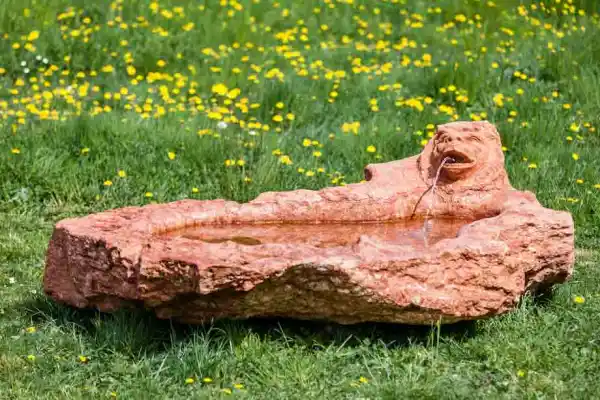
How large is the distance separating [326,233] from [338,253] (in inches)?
38.1

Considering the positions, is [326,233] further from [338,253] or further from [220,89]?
[220,89]

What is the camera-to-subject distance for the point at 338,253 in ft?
16.2

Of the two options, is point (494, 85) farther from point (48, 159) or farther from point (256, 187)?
point (48, 159)

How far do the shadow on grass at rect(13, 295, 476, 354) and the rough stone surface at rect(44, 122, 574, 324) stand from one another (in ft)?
0.35

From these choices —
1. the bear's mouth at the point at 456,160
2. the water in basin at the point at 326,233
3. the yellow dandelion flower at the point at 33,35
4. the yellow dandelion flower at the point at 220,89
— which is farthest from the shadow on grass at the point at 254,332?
the yellow dandelion flower at the point at 33,35

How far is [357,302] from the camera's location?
4.95 meters

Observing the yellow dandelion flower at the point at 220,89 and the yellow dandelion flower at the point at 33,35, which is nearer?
the yellow dandelion flower at the point at 220,89

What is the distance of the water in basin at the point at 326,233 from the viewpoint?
18.7 ft

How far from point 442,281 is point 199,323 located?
1096 millimetres

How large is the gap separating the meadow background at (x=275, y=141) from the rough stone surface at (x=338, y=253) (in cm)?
20

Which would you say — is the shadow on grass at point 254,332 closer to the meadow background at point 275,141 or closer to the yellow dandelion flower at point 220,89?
the meadow background at point 275,141

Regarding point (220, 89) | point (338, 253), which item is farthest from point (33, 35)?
point (338, 253)

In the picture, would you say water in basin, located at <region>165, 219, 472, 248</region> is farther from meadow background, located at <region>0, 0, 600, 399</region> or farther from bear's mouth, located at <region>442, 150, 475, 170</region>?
meadow background, located at <region>0, 0, 600, 399</region>

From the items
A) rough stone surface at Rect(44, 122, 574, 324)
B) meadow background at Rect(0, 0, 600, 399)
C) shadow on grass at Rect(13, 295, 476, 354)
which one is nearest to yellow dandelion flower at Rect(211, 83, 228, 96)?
meadow background at Rect(0, 0, 600, 399)
